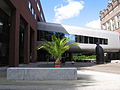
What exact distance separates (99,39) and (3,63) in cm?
3695

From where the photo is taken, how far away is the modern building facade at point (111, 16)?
262ft

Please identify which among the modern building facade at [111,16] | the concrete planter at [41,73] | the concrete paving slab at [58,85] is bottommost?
the concrete paving slab at [58,85]

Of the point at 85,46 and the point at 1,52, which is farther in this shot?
the point at 85,46

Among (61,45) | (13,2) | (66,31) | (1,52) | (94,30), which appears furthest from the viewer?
(94,30)

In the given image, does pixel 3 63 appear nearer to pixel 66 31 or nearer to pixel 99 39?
pixel 66 31

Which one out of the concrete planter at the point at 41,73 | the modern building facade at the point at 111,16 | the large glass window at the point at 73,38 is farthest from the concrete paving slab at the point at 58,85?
the modern building facade at the point at 111,16

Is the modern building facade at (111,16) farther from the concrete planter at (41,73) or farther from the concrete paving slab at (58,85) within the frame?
the concrete paving slab at (58,85)

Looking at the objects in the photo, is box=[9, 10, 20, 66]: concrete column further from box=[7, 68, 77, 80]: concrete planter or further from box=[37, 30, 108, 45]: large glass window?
box=[37, 30, 108, 45]: large glass window

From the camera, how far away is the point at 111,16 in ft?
287

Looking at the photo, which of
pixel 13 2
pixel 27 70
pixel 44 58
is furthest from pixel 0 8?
pixel 44 58

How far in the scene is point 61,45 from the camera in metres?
14.8

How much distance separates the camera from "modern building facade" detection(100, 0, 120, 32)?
8000 cm

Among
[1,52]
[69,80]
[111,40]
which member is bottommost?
[69,80]

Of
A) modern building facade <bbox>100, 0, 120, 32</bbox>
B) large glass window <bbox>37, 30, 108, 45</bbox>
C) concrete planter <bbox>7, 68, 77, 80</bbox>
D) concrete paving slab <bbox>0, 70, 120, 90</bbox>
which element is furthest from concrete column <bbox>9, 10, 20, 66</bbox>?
modern building facade <bbox>100, 0, 120, 32</bbox>
